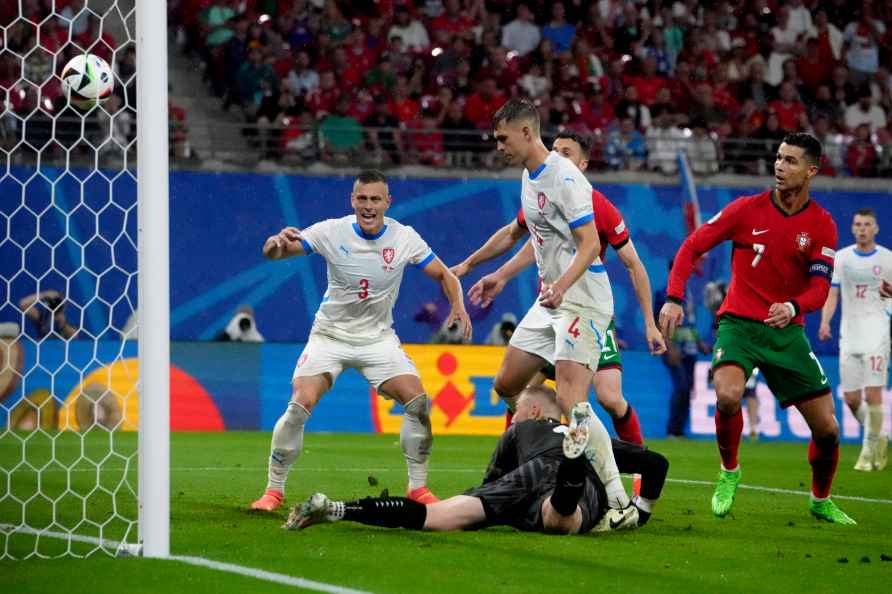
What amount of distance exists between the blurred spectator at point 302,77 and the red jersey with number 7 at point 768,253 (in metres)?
12.8

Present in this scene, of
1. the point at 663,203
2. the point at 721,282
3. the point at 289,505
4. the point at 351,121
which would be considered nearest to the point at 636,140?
the point at 663,203

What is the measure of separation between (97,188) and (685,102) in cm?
955

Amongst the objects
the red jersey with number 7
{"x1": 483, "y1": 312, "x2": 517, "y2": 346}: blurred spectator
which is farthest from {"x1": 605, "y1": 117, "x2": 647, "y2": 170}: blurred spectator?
the red jersey with number 7

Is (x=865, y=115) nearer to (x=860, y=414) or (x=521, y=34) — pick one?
(x=521, y=34)

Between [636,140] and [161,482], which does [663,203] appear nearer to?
[636,140]

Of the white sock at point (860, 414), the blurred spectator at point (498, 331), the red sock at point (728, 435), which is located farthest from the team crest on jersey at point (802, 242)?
the blurred spectator at point (498, 331)

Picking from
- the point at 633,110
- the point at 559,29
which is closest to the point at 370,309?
the point at 633,110

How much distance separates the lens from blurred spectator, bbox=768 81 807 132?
22016 millimetres

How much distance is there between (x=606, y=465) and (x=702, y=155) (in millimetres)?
13823

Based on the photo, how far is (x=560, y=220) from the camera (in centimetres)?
787

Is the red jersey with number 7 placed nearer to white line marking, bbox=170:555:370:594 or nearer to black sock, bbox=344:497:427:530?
black sock, bbox=344:497:427:530

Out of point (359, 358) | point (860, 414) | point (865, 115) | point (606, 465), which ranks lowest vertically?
point (860, 414)

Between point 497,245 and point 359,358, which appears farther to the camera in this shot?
point 497,245

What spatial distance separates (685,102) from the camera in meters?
22.1
